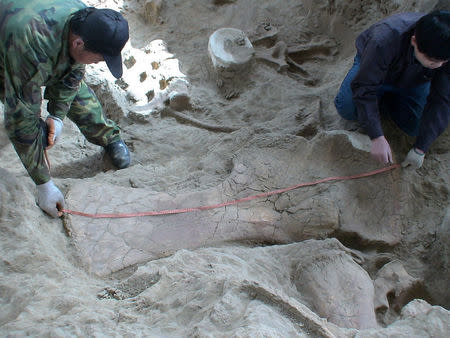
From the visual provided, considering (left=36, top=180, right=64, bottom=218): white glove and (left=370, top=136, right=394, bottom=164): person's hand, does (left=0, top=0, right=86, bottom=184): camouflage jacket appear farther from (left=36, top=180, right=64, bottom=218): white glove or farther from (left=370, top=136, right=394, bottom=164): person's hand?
(left=370, top=136, right=394, bottom=164): person's hand

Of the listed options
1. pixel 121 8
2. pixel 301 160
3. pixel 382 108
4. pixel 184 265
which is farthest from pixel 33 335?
pixel 121 8

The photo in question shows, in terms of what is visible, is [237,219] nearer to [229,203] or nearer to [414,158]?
[229,203]

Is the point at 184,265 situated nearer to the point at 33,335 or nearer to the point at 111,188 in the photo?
the point at 33,335

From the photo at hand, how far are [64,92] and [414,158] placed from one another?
6.40 feet

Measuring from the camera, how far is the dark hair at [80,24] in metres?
1.55

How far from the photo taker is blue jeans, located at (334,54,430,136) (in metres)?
2.25

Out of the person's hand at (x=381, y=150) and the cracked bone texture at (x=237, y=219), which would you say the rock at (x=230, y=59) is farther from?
the person's hand at (x=381, y=150)

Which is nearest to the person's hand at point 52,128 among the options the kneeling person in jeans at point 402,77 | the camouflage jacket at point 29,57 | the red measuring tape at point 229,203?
the camouflage jacket at point 29,57

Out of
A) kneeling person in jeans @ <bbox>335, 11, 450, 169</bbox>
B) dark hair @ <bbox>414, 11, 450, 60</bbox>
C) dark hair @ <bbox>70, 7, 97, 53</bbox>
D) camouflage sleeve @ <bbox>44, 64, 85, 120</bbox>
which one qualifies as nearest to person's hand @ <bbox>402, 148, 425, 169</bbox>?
kneeling person in jeans @ <bbox>335, 11, 450, 169</bbox>

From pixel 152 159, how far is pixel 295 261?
1348mm

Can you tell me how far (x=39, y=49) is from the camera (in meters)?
1.56

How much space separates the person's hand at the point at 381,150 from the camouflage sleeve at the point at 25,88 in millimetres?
1661

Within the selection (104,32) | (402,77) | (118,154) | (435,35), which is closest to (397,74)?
(402,77)

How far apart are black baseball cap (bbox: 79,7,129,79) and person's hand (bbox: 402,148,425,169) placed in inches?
63.1
